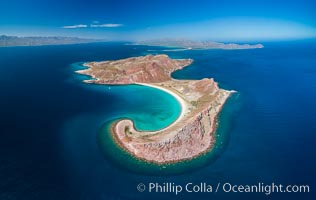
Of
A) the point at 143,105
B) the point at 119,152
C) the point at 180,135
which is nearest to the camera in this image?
the point at 119,152

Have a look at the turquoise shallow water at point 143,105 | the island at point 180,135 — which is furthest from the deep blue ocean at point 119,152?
the island at point 180,135

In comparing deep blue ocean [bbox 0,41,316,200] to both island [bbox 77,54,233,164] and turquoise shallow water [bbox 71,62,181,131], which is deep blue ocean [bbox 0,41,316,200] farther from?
island [bbox 77,54,233,164]

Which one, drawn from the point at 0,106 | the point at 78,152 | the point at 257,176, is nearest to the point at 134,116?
the point at 78,152

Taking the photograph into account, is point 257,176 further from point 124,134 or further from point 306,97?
point 306,97

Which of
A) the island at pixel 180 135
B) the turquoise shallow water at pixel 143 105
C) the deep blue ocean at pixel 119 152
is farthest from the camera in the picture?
the turquoise shallow water at pixel 143 105

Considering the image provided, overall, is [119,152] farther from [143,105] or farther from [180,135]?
[143,105]

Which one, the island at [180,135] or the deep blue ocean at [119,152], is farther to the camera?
the island at [180,135]

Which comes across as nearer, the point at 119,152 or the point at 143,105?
the point at 119,152

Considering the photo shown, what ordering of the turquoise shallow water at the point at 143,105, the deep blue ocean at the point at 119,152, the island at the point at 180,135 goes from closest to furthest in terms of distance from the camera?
the deep blue ocean at the point at 119,152, the island at the point at 180,135, the turquoise shallow water at the point at 143,105

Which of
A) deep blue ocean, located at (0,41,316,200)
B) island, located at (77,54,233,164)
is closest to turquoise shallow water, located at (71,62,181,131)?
deep blue ocean, located at (0,41,316,200)

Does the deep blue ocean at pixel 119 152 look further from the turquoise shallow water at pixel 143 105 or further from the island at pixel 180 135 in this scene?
the island at pixel 180 135

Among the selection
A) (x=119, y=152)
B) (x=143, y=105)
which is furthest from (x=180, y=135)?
(x=143, y=105)
